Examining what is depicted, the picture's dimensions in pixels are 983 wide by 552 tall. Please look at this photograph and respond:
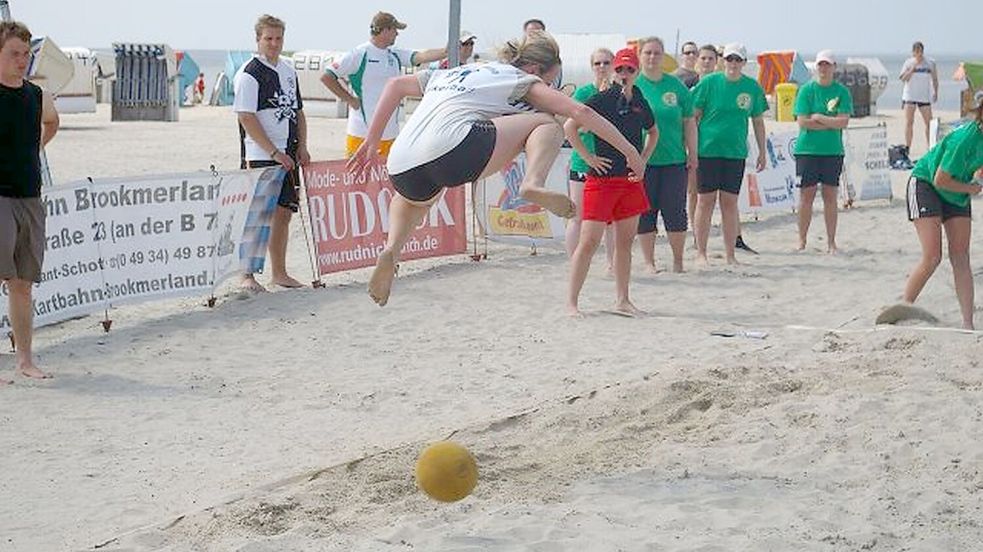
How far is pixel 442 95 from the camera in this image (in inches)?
287

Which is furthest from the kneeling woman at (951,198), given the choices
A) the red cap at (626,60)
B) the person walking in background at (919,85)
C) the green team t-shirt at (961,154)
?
A: the person walking in background at (919,85)

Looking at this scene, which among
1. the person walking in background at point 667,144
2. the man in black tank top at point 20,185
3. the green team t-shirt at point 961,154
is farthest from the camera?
the person walking in background at point 667,144

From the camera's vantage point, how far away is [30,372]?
847 centimetres

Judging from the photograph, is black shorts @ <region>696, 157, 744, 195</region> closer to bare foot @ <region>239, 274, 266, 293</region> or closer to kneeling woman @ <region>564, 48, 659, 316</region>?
kneeling woman @ <region>564, 48, 659, 316</region>

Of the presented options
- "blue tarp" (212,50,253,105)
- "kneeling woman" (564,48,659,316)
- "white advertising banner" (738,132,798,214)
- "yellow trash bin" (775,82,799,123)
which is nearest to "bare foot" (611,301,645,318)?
"kneeling woman" (564,48,659,316)

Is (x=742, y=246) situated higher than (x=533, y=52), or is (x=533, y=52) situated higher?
(x=533, y=52)

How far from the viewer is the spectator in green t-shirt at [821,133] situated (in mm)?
13336

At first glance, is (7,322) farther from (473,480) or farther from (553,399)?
(473,480)

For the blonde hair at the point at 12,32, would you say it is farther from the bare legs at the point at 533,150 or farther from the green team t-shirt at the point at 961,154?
the green team t-shirt at the point at 961,154

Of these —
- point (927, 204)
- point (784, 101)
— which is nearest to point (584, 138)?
point (927, 204)

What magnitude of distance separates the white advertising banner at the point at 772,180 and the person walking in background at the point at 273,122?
269 inches

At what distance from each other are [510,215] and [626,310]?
365cm

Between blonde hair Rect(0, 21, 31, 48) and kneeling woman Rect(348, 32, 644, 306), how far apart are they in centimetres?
226

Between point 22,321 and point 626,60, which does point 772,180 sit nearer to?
point 626,60
